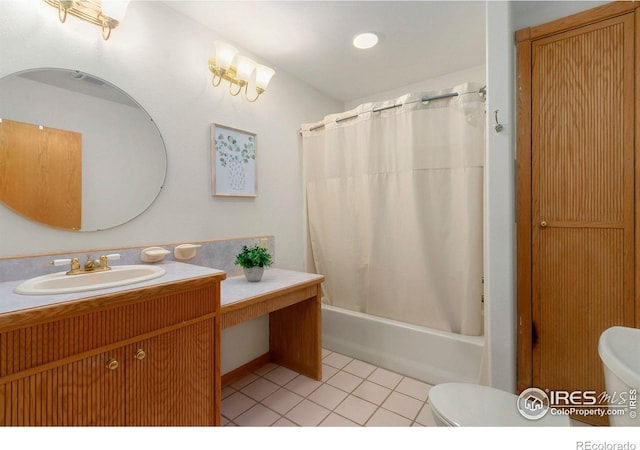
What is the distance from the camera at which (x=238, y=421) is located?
1543 millimetres

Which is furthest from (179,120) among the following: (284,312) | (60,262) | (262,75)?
(284,312)

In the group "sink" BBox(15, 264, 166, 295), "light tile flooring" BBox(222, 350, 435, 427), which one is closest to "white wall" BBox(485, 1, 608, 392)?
"light tile flooring" BBox(222, 350, 435, 427)

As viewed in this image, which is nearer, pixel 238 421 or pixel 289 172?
pixel 238 421

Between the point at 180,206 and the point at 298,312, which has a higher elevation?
the point at 180,206

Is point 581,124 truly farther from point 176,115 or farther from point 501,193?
point 176,115

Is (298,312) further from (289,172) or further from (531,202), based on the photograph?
(531,202)

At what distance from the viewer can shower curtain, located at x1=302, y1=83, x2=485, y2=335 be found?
5.78ft

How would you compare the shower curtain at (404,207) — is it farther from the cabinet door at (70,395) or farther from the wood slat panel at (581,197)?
the cabinet door at (70,395)

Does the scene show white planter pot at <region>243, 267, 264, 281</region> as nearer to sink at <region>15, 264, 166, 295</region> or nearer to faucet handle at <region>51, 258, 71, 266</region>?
sink at <region>15, 264, 166, 295</region>

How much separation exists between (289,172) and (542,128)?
1.71 m

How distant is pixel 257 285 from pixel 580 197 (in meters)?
1.77
